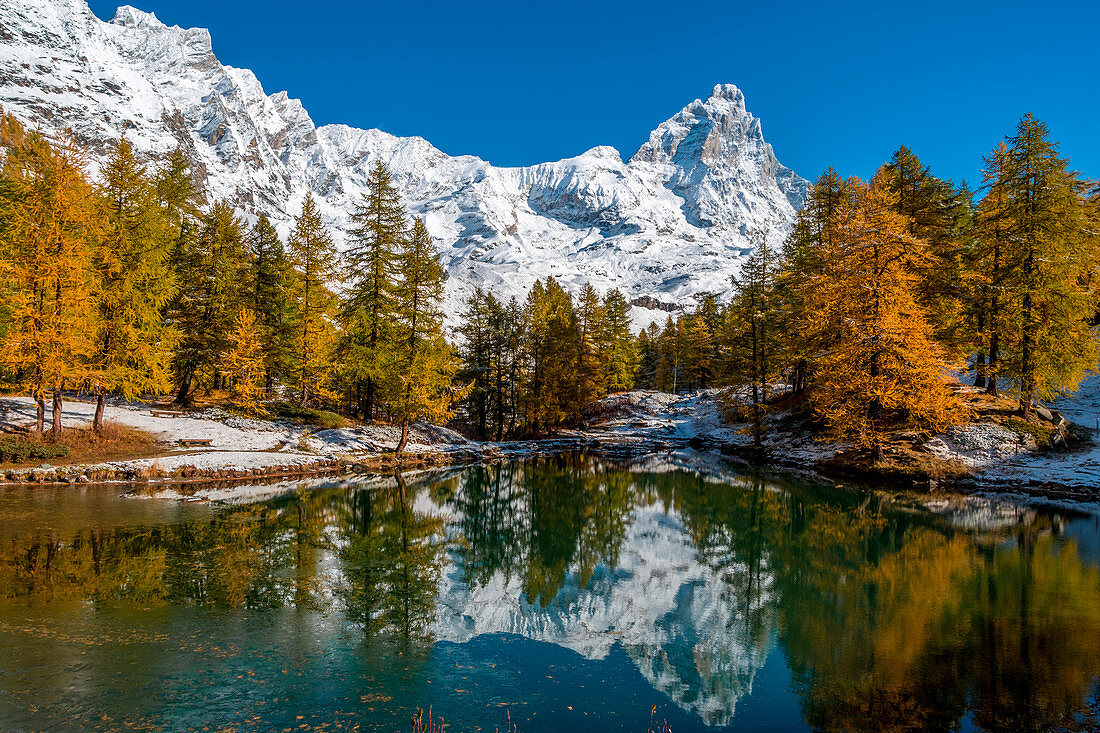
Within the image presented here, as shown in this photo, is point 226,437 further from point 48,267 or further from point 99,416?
point 48,267

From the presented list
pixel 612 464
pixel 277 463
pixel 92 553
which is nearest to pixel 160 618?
pixel 92 553

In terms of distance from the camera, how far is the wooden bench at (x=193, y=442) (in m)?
27.8

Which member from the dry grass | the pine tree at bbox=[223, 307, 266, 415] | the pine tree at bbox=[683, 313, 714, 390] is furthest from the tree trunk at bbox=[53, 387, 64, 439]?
the pine tree at bbox=[683, 313, 714, 390]

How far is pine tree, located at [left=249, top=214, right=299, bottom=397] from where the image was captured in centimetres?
3581

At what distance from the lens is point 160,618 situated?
32.7 ft

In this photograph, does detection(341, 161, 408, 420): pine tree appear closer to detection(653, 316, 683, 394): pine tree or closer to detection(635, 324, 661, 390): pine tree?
detection(653, 316, 683, 394): pine tree

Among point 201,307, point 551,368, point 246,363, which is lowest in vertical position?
point 246,363

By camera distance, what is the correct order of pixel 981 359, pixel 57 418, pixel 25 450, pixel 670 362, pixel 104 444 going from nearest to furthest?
pixel 25 450 → pixel 57 418 → pixel 104 444 → pixel 981 359 → pixel 670 362

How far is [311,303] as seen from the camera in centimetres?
3694

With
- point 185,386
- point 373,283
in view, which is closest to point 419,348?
point 373,283

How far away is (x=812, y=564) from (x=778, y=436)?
24504 mm

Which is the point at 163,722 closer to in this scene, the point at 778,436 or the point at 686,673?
the point at 686,673

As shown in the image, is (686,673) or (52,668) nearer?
(52,668)

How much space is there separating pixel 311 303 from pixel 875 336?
3382 centimetres
